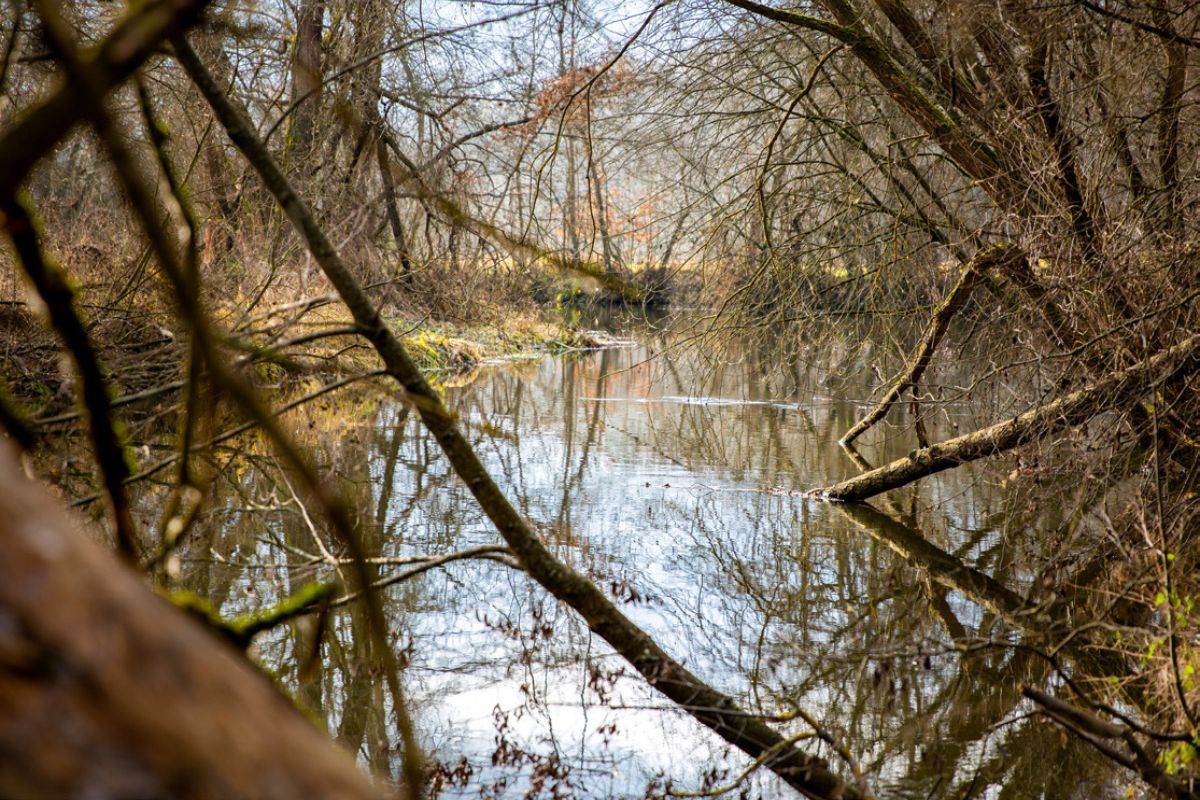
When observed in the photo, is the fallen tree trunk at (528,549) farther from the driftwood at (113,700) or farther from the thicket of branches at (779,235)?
the driftwood at (113,700)

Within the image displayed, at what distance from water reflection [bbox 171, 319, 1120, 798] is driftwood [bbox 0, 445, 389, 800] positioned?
1.46 m

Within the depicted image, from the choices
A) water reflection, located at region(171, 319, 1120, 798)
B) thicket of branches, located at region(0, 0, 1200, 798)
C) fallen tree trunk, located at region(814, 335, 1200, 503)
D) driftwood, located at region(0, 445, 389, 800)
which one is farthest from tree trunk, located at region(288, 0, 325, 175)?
driftwood, located at region(0, 445, 389, 800)

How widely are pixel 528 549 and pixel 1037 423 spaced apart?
3.63 metres

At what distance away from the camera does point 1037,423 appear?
5.41m

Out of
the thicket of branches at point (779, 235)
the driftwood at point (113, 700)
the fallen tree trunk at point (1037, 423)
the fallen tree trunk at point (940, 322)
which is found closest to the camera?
the driftwood at point (113, 700)

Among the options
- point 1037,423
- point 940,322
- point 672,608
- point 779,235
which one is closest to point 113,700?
point 672,608

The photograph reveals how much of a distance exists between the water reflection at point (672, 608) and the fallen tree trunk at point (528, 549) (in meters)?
0.21

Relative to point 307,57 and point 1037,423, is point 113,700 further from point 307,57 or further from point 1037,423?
point 307,57

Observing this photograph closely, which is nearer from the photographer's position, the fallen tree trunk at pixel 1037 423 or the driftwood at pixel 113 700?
the driftwood at pixel 113 700

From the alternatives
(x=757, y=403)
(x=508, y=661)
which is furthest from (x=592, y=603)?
(x=757, y=403)

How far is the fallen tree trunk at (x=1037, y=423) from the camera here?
4.59 meters

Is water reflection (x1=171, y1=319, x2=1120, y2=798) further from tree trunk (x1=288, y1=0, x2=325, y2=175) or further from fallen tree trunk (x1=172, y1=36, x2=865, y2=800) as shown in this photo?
tree trunk (x1=288, y1=0, x2=325, y2=175)

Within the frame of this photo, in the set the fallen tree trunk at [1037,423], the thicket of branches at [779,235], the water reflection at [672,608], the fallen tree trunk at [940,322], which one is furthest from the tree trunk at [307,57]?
the fallen tree trunk at [1037,423]

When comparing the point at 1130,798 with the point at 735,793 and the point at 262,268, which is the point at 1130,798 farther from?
the point at 262,268
